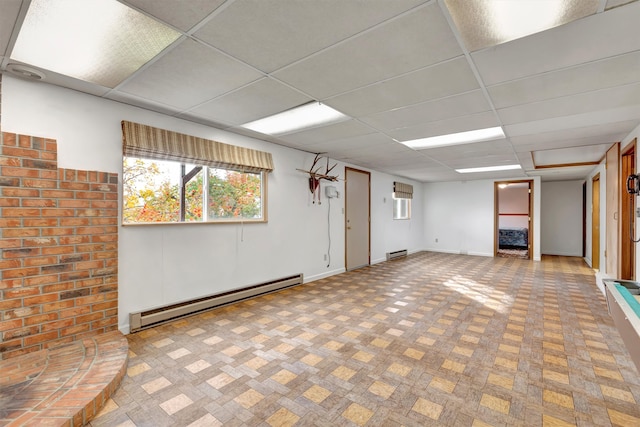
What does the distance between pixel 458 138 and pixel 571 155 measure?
9.10 feet

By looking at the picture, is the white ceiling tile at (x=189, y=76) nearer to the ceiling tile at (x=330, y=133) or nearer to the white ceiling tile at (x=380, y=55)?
the white ceiling tile at (x=380, y=55)

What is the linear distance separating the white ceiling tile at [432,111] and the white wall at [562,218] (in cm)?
818

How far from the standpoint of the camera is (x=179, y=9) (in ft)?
5.18

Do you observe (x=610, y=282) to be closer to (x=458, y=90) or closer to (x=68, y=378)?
(x=458, y=90)

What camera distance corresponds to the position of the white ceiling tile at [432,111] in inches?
108

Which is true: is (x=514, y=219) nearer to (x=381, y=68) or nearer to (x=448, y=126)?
(x=448, y=126)

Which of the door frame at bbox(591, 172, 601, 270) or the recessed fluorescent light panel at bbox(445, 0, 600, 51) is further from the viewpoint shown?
the door frame at bbox(591, 172, 601, 270)

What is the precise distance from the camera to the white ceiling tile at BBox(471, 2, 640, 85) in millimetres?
1628

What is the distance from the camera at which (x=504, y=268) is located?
6645mm

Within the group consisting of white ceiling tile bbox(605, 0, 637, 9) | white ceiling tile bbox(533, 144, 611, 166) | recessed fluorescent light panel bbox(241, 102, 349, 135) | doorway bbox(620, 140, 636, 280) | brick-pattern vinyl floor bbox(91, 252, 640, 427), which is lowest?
brick-pattern vinyl floor bbox(91, 252, 640, 427)

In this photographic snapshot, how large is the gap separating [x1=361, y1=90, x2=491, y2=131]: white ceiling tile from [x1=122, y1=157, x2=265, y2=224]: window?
202 centimetres

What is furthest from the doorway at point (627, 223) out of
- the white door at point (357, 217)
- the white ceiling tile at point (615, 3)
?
the white door at point (357, 217)

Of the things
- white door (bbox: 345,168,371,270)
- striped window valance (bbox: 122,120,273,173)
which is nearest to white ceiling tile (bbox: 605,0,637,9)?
striped window valance (bbox: 122,120,273,173)

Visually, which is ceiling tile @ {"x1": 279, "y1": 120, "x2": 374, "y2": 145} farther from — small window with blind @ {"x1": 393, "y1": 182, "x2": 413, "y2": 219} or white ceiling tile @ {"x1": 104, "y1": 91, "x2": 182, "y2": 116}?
small window with blind @ {"x1": 393, "y1": 182, "x2": 413, "y2": 219}
